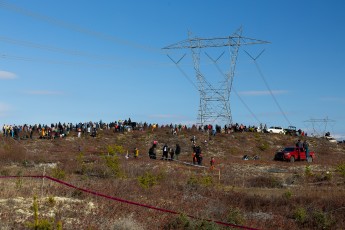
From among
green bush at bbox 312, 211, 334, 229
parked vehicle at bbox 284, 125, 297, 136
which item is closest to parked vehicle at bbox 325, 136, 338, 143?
parked vehicle at bbox 284, 125, 297, 136

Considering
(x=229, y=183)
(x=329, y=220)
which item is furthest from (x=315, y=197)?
(x=229, y=183)

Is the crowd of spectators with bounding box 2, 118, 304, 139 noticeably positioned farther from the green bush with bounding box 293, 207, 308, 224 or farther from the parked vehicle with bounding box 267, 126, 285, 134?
the green bush with bounding box 293, 207, 308, 224

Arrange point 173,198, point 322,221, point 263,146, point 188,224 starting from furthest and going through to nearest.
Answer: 1. point 263,146
2. point 173,198
3. point 322,221
4. point 188,224

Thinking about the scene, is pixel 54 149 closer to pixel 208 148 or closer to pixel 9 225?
pixel 208 148

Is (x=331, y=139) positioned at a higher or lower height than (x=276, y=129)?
lower

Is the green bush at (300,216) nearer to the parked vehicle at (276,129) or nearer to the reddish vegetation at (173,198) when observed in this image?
the reddish vegetation at (173,198)

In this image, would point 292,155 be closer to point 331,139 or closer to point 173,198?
point 173,198

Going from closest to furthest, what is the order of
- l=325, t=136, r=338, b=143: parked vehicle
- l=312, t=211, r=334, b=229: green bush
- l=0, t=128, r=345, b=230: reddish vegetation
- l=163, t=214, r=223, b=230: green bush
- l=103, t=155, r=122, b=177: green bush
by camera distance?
1. l=163, t=214, r=223, b=230: green bush
2. l=0, t=128, r=345, b=230: reddish vegetation
3. l=312, t=211, r=334, b=229: green bush
4. l=103, t=155, r=122, b=177: green bush
5. l=325, t=136, r=338, b=143: parked vehicle

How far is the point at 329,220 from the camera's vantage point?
1269 centimetres

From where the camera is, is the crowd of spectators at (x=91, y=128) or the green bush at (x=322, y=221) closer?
the green bush at (x=322, y=221)

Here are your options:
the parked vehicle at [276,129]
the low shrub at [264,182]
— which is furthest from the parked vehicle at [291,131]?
the low shrub at [264,182]

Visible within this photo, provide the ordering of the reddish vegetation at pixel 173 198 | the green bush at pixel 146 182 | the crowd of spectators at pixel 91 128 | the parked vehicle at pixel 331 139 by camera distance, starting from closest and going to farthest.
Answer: the reddish vegetation at pixel 173 198 → the green bush at pixel 146 182 → the crowd of spectators at pixel 91 128 → the parked vehicle at pixel 331 139

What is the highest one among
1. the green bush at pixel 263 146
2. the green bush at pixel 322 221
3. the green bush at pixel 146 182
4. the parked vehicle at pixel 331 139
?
the parked vehicle at pixel 331 139

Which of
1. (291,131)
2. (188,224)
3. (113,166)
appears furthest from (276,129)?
(188,224)
